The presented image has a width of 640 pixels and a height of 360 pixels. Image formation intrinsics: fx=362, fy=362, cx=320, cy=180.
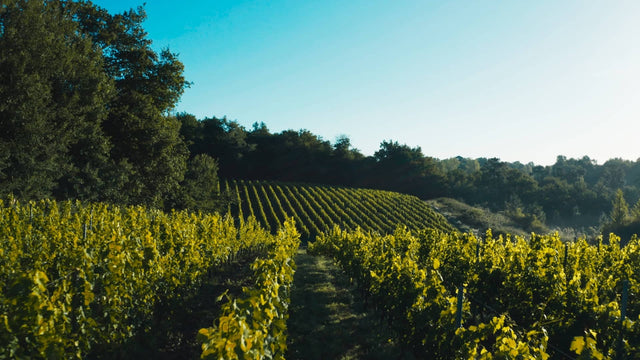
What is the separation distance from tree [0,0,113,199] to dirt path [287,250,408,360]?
42.5 feet

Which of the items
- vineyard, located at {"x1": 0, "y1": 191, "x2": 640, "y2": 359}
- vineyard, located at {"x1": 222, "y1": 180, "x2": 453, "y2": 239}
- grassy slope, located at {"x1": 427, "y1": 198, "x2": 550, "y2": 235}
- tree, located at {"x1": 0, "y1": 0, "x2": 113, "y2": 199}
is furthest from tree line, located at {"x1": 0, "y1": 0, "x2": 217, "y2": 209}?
grassy slope, located at {"x1": 427, "y1": 198, "x2": 550, "y2": 235}

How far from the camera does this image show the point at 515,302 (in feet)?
20.3

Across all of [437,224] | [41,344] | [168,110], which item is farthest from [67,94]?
[437,224]

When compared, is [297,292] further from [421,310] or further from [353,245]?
[421,310]

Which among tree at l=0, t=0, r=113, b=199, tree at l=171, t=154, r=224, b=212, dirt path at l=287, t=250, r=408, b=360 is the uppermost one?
tree at l=0, t=0, r=113, b=199

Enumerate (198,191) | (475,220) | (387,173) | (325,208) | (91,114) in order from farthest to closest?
(387,173) < (475,220) < (325,208) < (198,191) < (91,114)

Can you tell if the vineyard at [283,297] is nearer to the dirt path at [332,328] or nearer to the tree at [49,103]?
the dirt path at [332,328]

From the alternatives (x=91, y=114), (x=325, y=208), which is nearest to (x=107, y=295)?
(x=91, y=114)

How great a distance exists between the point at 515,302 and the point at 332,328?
10.8ft

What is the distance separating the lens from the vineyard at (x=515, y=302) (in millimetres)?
3879

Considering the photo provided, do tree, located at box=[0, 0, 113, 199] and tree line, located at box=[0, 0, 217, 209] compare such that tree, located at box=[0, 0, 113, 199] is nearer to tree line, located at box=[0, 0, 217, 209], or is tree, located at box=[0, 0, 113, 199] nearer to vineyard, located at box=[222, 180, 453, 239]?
tree line, located at box=[0, 0, 217, 209]

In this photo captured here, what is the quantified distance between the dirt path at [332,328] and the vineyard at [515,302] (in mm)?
518

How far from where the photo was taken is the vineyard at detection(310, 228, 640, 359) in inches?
153

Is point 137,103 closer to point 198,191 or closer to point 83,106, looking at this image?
point 83,106
